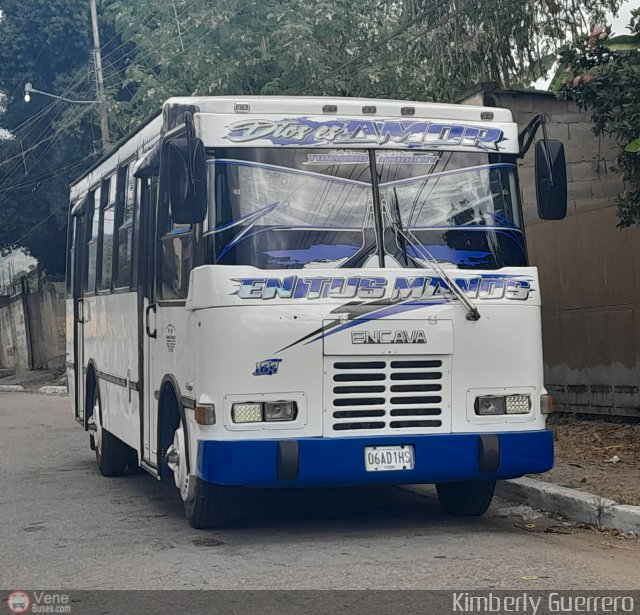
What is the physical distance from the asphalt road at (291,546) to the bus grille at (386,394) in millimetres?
771

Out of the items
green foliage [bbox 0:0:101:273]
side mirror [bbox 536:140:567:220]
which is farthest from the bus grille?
green foliage [bbox 0:0:101:273]

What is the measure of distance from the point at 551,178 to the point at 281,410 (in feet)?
8.48

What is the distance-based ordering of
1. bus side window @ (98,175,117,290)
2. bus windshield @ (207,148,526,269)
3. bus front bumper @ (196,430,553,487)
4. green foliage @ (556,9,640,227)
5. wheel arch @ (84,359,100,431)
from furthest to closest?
1. wheel arch @ (84,359,100,431)
2. bus side window @ (98,175,117,290)
3. green foliage @ (556,9,640,227)
4. bus windshield @ (207,148,526,269)
5. bus front bumper @ (196,430,553,487)

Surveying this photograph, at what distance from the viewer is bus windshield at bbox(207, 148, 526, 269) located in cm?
791

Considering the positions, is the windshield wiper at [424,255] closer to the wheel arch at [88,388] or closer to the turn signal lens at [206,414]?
the turn signal lens at [206,414]

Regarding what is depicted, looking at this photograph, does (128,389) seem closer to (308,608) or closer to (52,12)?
(308,608)

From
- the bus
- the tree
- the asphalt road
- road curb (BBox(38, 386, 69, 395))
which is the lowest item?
road curb (BBox(38, 386, 69, 395))

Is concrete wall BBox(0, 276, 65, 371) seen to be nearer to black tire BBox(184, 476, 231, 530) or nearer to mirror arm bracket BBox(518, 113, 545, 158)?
black tire BBox(184, 476, 231, 530)

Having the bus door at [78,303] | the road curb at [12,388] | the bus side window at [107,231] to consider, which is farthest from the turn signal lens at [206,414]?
the road curb at [12,388]

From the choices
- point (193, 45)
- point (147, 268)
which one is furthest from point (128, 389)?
point (193, 45)

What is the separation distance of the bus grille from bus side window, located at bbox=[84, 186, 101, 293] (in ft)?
16.4

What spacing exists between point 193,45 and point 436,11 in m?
9.80

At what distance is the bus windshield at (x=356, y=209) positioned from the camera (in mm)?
7910

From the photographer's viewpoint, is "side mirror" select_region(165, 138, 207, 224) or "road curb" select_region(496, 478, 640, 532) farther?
"road curb" select_region(496, 478, 640, 532)
